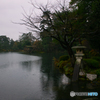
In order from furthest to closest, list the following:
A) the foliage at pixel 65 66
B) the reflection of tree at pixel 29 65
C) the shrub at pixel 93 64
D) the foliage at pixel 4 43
A: the foliage at pixel 4 43, the reflection of tree at pixel 29 65, the foliage at pixel 65 66, the shrub at pixel 93 64

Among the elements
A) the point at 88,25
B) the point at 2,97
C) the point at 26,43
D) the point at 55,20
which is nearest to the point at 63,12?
the point at 55,20

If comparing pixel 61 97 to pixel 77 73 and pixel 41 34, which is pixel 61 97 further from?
pixel 41 34

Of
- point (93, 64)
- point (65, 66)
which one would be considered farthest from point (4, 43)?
point (93, 64)

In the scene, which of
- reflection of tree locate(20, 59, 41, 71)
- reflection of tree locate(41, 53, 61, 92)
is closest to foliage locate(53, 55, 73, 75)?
reflection of tree locate(41, 53, 61, 92)

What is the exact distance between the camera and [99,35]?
7574 millimetres

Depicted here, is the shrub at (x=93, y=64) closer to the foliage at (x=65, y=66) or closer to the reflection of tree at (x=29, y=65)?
the foliage at (x=65, y=66)

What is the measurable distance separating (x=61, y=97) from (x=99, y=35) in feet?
18.5

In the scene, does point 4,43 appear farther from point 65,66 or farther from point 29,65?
point 65,66

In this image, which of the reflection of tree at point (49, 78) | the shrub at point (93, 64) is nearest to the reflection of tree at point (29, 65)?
the reflection of tree at point (49, 78)

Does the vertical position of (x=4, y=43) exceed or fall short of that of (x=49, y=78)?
it exceeds it

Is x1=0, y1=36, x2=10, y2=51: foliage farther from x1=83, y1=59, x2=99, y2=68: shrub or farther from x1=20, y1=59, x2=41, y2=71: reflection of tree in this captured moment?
x1=83, y1=59, x2=99, y2=68: shrub

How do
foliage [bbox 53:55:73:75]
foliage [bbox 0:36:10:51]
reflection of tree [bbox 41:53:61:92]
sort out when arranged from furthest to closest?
foliage [bbox 0:36:10:51] → foliage [bbox 53:55:73:75] → reflection of tree [bbox 41:53:61:92]

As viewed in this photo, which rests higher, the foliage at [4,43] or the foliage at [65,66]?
the foliage at [4,43]

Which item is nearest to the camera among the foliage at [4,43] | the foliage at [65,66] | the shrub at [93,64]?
the shrub at [93,64]
